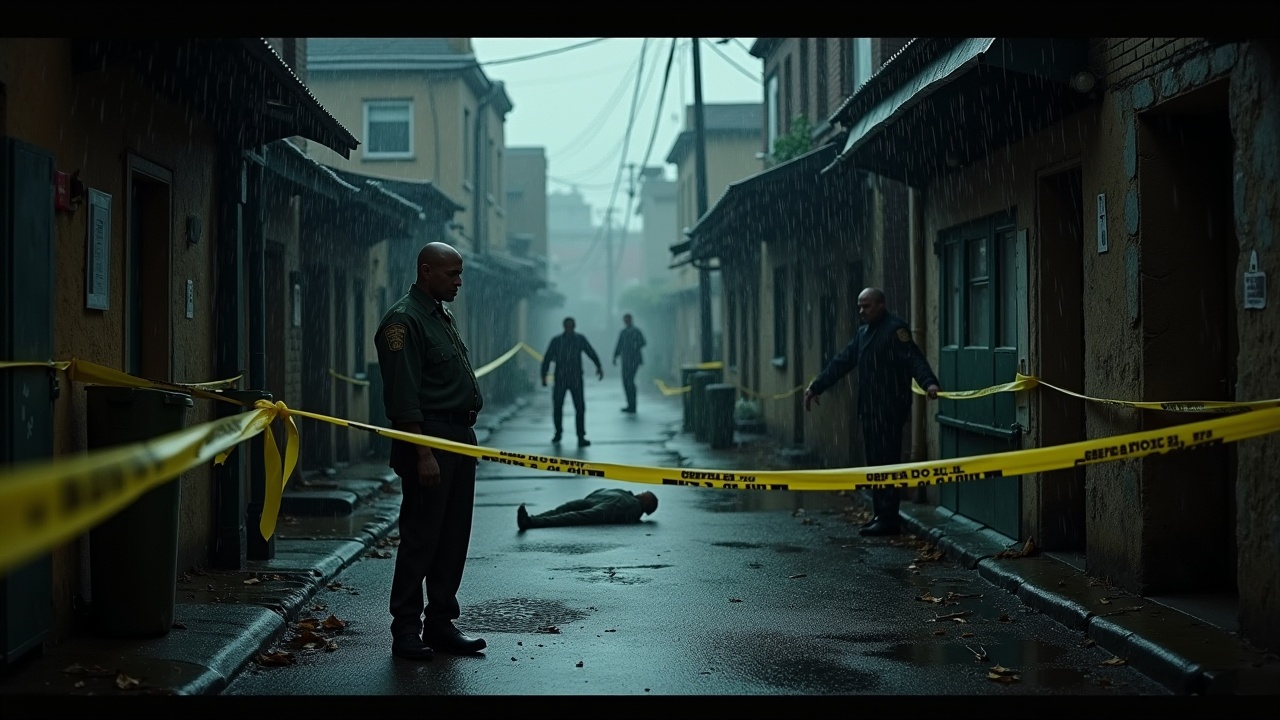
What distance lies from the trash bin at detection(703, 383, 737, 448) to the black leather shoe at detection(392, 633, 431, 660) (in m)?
12.9

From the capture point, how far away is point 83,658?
233 inches

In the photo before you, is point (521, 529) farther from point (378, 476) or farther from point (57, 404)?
point (57, 404)

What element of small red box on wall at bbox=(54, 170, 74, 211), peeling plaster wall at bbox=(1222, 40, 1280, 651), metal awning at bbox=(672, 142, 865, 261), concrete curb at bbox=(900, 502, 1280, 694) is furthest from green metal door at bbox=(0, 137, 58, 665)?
metal awning at bbox=(672, 142, 865, 261)

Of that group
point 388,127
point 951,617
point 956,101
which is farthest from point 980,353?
point 388,127

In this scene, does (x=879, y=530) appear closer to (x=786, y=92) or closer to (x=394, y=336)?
(x=394, y=336)

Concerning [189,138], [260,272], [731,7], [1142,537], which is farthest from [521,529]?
[731,7]

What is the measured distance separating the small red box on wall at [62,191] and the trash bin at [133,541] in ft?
2.84

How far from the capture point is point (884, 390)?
10734 millimetres

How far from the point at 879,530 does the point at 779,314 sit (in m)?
11.2

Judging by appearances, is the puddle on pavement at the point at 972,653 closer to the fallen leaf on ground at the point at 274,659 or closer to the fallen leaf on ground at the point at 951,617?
the fallen leaf on ground at the point at 951,617

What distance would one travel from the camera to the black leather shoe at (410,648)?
6434mm

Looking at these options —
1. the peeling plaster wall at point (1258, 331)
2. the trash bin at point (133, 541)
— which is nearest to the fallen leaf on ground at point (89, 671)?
the trash bin at point (133, 541)

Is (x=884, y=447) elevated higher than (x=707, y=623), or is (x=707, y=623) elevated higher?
(x=884, y=447)

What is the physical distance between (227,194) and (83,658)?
4525 mm
